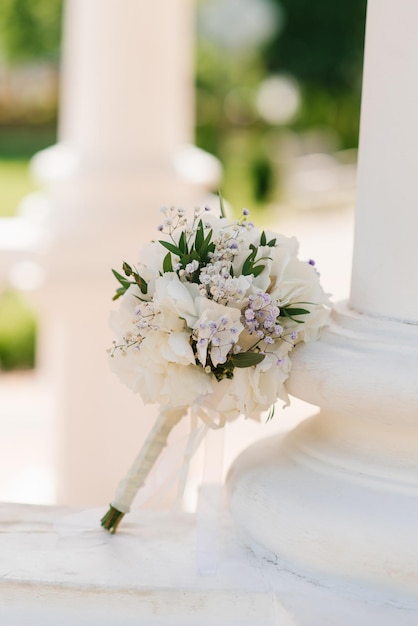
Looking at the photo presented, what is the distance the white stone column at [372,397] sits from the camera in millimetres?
2225

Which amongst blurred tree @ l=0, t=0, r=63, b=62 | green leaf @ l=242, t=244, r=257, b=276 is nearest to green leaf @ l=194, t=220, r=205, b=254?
green leaf @ l=242, t=244, r=257, b=276

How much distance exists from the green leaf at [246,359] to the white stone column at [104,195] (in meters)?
3.69

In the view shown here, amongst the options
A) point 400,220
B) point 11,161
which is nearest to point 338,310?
point 400,220

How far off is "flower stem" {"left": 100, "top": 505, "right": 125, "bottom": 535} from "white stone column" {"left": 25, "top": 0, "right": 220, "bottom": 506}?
344cm

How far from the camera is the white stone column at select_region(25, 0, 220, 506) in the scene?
19.4 feet

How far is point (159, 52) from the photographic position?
605 centimetres

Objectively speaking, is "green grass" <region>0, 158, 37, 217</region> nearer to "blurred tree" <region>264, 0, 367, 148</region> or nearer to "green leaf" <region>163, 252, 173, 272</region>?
"blurred tree" <region>264, 0, 367, 148</region>

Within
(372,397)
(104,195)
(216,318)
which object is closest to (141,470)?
(216,318)

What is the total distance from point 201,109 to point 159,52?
3314 cm

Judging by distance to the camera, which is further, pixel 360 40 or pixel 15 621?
pixel 360 40

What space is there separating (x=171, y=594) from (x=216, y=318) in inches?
24.3

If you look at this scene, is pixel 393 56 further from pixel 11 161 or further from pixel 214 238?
pixel 11 161

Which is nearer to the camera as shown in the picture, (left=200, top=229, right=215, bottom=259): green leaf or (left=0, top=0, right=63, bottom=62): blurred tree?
(left=200, top=229, right=215, bottom=259): green leaf

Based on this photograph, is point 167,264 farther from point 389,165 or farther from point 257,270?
point 389,165
